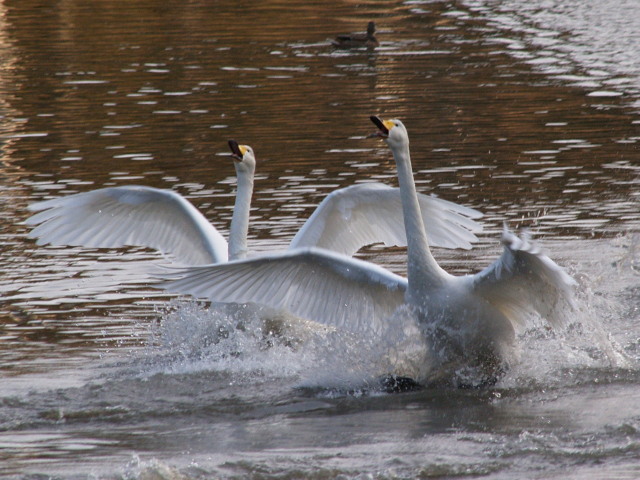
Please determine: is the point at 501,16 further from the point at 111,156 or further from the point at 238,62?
the point at 111,156

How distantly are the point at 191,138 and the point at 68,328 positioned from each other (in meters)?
7.76

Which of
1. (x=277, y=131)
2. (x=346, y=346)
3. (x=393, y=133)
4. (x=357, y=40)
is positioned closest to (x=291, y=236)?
(x=346, y=346)

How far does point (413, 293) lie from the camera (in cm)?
798

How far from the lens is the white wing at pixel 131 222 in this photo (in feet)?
34.0

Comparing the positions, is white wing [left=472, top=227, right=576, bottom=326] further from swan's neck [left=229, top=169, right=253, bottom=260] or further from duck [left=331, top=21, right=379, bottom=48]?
duck [left=331, top=21, right=379, bottom=48]

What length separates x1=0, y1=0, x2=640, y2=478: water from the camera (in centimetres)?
715

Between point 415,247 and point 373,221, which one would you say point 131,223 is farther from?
point 415,247

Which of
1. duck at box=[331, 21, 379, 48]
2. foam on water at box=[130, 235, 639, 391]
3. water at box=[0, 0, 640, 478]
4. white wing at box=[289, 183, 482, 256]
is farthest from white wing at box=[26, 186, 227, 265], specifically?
duck at box=[331, 21, 379, 48]

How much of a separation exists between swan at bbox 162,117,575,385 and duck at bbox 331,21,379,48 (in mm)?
17605

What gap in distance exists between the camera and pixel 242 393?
8.35 m

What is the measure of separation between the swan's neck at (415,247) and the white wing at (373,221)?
1522 millimetres

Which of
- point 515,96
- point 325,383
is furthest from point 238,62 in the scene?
point 325,383

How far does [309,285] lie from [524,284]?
5.37 ft

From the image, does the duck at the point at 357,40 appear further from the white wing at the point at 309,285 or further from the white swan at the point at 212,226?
the white wing at the point at 309,285
